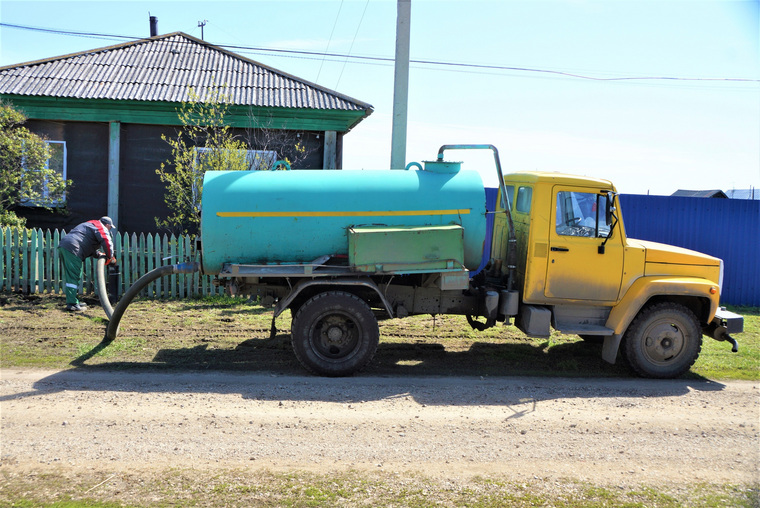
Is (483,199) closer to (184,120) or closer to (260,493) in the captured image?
(260,493)

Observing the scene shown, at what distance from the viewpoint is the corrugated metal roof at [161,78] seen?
14266 millimetres

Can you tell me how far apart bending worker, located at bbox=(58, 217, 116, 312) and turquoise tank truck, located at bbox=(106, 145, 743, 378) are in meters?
3.25

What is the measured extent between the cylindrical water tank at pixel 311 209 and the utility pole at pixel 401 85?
12.1 ft

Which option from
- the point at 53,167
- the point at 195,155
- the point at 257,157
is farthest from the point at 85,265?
the point at 257,157

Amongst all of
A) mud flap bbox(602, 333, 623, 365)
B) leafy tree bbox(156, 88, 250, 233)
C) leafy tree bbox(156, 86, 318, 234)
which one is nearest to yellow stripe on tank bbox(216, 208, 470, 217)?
mud flap bbox(602, 333, 623, 365)

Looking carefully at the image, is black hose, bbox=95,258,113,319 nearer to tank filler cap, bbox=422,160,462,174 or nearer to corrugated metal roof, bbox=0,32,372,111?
corrugated metal roof, bbox=0,32,372,111

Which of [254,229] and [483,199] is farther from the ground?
[483,199]

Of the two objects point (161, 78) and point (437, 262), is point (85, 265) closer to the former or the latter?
point (161, 78)

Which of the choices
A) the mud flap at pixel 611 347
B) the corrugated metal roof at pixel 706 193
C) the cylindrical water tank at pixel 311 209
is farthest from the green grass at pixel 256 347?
the corrugated metal roof at pixel 706 193

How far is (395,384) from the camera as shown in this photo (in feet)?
23.6

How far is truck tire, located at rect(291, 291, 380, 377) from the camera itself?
7.37 meters

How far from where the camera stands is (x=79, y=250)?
11.0 m

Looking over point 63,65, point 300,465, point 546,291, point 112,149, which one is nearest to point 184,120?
point 112,149

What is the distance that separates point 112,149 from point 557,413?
12237 mm
